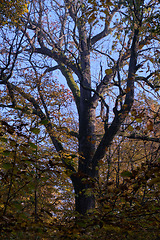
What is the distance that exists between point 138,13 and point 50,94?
5.62 metres

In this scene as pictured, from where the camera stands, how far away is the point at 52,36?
955 cm

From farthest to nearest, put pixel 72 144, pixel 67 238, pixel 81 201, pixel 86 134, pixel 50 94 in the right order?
1. pixel 72 144
2. pixel 50 94
3. pixel 86 134
4. pixel 81 201
5. pixel 67 238

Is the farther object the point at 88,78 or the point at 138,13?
the point at 88,78

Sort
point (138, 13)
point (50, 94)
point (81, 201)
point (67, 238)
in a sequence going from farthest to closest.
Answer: point (50, 94) < point (81, 201) < point (138, 13) < point (67, 238)

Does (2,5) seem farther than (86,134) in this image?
No

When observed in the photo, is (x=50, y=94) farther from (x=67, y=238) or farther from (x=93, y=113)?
(x=67, y=238)

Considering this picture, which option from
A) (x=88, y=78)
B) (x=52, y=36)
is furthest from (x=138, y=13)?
(x=52, y=36)

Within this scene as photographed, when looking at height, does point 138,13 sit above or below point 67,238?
above

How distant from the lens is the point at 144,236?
3.15 m

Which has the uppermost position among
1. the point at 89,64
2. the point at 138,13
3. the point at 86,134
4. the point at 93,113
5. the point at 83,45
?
the point at 83,45

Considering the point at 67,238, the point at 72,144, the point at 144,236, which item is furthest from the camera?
the point at 72,144

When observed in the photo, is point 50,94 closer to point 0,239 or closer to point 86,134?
point 86,134

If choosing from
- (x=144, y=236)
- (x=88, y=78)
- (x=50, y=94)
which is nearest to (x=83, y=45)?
(x=88, y=78)

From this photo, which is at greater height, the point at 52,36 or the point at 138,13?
the point at 52,36
